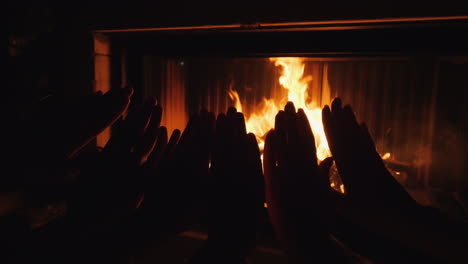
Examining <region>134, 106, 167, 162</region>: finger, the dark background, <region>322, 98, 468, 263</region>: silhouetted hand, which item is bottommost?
<region>322, 98, 468, 263</region>: silhouetted hand

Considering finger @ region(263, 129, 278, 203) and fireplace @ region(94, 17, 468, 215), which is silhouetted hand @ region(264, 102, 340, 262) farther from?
fireplace @ region(94, 17, 468, 215)

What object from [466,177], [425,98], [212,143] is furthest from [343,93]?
[212,143]

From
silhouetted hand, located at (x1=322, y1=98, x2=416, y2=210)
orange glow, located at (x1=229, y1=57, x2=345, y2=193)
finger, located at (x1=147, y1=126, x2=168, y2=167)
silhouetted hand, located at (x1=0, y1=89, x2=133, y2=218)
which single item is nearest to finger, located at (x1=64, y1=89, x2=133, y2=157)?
silhouetted hand, located at (x1=0, y1=89, x2=133, y2=218)

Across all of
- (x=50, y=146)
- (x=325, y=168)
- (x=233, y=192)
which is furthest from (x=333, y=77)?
(x=50, y=146)

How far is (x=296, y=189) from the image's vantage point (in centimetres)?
48

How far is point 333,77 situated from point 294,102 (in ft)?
0.59

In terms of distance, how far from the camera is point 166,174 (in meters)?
0.53

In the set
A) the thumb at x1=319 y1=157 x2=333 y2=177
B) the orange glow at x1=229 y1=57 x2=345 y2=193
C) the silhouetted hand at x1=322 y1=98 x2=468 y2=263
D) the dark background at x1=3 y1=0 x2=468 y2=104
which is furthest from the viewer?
the orange glow at x1=229 y1=57 x2=345 y2=193

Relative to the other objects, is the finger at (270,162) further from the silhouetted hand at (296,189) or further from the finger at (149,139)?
the finger at (149,139)

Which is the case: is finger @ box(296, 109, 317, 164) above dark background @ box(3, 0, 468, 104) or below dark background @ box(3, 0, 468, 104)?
below

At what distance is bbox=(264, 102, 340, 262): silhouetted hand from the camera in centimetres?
45

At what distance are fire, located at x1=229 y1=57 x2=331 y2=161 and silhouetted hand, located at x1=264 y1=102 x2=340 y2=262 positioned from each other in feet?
2.39

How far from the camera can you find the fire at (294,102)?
124 centimetres

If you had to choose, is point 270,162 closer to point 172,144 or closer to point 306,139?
point 306,139
